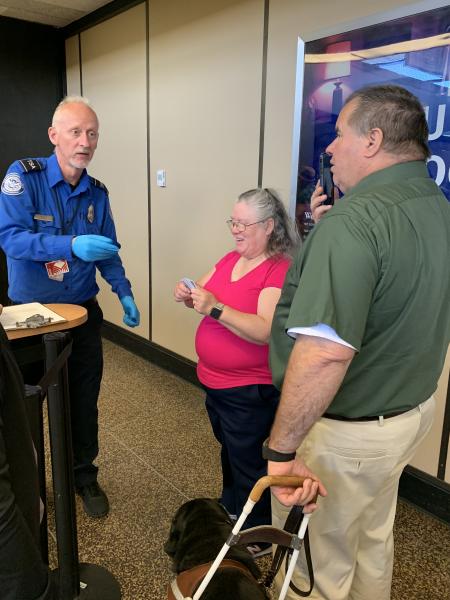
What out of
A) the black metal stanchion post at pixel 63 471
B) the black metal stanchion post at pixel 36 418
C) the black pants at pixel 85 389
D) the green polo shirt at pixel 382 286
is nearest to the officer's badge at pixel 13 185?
the black pants at pixel 85 389

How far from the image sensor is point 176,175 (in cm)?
340

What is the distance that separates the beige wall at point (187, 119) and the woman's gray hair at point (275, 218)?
2.61 ft

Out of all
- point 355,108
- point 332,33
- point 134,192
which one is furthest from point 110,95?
point 355,108

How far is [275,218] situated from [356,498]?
996 millimetres

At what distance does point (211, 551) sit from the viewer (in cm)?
122

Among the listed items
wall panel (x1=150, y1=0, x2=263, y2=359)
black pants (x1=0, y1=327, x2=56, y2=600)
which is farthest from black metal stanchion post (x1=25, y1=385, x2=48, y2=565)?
wall panel (x1=150, y1=0, x2=263, y2=359)

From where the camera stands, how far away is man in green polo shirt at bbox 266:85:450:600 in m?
1.03

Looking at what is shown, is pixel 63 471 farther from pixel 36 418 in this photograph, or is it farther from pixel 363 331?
pixel 363 331

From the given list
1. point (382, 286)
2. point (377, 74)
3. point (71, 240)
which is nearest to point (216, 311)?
point (71, 240)

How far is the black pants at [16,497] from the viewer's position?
29.6 inches

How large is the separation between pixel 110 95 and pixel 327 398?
11.9 ft

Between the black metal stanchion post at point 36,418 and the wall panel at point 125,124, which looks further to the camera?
the wall panel at point 125,124

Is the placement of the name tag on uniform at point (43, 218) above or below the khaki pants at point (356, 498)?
→ above

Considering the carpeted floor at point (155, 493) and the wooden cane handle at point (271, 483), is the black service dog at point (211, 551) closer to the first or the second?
the wooden cane handle at point (271, 483)
